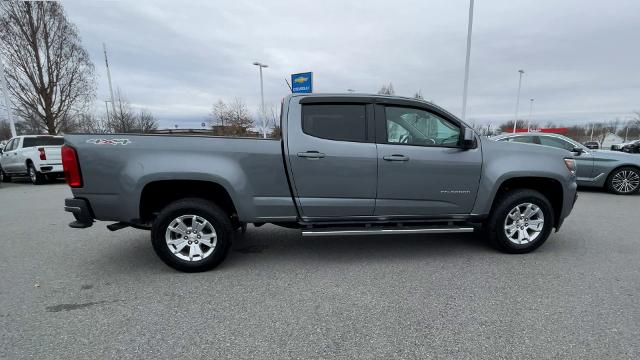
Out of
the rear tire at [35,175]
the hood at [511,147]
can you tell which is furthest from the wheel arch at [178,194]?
the rear tire at [35,175]

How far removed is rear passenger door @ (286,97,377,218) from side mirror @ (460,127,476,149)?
1044 millimetres

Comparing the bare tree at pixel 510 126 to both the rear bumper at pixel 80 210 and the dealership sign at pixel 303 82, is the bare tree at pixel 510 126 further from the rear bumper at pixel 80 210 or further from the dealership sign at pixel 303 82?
the rear bumper at pixel 80 210

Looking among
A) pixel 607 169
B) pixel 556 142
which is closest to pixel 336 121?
pixel 556 142

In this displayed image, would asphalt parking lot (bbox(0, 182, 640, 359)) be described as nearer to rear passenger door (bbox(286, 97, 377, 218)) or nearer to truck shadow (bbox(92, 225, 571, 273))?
truck shadow (bbox(92, 225, 571, 273))

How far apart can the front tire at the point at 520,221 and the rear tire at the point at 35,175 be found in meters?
13.6

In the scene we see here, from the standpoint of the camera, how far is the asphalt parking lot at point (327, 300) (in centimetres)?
229

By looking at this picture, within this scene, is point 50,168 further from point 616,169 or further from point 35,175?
point 616,169

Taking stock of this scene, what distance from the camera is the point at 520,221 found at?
3.97 m

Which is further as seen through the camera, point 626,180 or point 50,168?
point 50,168

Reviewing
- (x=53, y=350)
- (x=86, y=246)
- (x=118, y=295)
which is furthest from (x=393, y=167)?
(x=86, y=246)

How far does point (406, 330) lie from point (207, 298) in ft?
5.87

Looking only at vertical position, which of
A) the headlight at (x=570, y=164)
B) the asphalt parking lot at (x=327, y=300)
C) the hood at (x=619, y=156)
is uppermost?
the headlight at (x=570, y=164)

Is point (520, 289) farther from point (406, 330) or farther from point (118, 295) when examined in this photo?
point (118, 295)

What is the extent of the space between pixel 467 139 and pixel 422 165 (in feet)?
1.89
